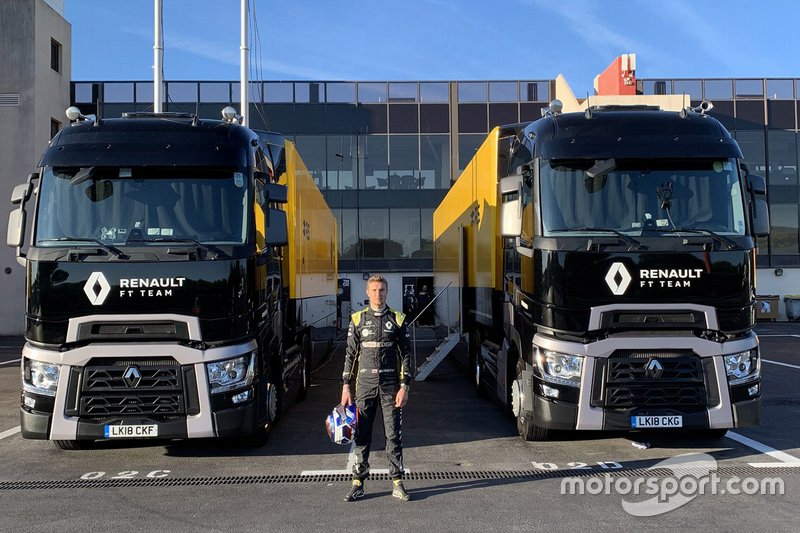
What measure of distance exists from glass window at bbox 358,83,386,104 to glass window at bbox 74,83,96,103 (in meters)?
12.1

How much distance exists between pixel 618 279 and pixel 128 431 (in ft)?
15.6

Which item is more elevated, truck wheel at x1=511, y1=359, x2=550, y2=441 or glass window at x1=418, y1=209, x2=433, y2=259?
glass window at x1=418, y1=209, x2=433, y2=259

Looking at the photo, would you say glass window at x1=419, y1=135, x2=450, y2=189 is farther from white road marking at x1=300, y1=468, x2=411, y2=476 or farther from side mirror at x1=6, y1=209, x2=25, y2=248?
white road marking at x1=300, y1=468, x2=411, y2=476

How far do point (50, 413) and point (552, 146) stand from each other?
540 cm

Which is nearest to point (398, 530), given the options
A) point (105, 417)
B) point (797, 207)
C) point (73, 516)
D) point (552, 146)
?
point (73, 516)

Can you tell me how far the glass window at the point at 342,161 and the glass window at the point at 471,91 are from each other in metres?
5.49

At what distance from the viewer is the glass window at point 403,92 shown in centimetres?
3434

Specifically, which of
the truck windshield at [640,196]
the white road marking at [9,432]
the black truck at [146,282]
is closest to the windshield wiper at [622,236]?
the truck windshield at [640,196]

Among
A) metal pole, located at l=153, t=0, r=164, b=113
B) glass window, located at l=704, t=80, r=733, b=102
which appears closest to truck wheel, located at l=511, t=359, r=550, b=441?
metal pole, located at l=153, t=0, r=164, b=113

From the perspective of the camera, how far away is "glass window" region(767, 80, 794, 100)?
35531mm

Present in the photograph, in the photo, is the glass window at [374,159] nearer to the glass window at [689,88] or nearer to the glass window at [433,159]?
the glass window at [433,159]

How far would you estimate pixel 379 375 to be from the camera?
5.89 metres

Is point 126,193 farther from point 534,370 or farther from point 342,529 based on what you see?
point 534,370

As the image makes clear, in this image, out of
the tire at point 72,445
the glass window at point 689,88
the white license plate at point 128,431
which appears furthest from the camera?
the glass window at point 689,88
